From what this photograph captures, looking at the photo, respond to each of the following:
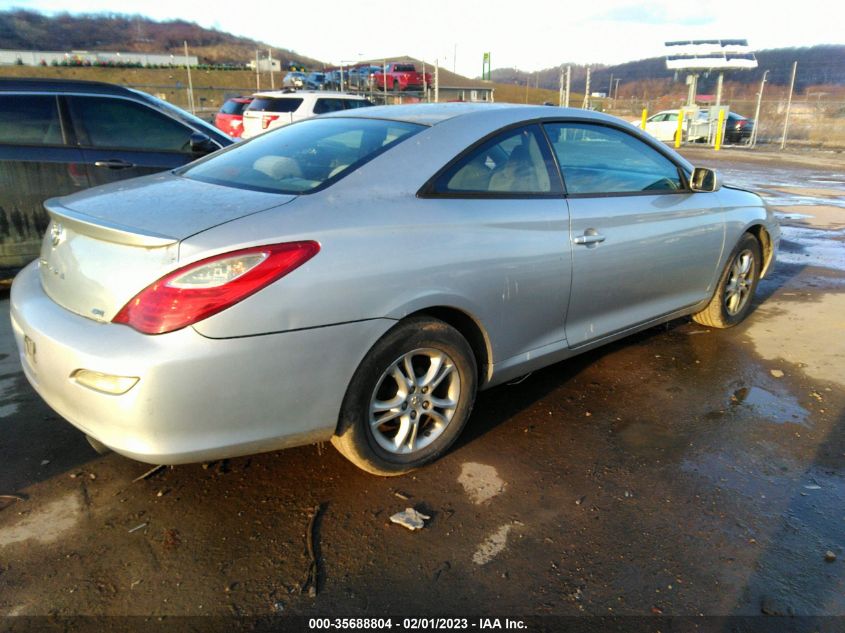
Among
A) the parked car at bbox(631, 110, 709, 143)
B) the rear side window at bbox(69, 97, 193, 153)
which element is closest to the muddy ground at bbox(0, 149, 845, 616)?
the rear side window at bbox(69, 97, 193, 153)

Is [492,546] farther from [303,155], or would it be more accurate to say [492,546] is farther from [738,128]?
[738,128]

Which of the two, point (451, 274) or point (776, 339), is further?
point (776, 339)

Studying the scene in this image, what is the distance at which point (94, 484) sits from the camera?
275 centimetres

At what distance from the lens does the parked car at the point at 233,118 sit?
16359 millimetres

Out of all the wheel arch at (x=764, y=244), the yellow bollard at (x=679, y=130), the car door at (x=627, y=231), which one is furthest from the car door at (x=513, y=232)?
the yellow bollard at (x=679, y=130)

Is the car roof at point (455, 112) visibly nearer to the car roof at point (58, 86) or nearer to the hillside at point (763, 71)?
the car roof at point (58, 86)

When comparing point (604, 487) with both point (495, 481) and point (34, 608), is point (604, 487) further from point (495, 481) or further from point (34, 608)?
point (34, 608)

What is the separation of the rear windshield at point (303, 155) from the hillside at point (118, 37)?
4881 inches

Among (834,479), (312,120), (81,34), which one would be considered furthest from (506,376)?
(81,34)

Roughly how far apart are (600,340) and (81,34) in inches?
6239

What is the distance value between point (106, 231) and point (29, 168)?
3392mm

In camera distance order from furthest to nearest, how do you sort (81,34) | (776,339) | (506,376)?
1. (81,34)
2. (776,339)
3. (506,376)

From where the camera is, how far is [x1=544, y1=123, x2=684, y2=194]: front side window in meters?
3.44

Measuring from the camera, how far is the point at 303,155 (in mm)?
3043
